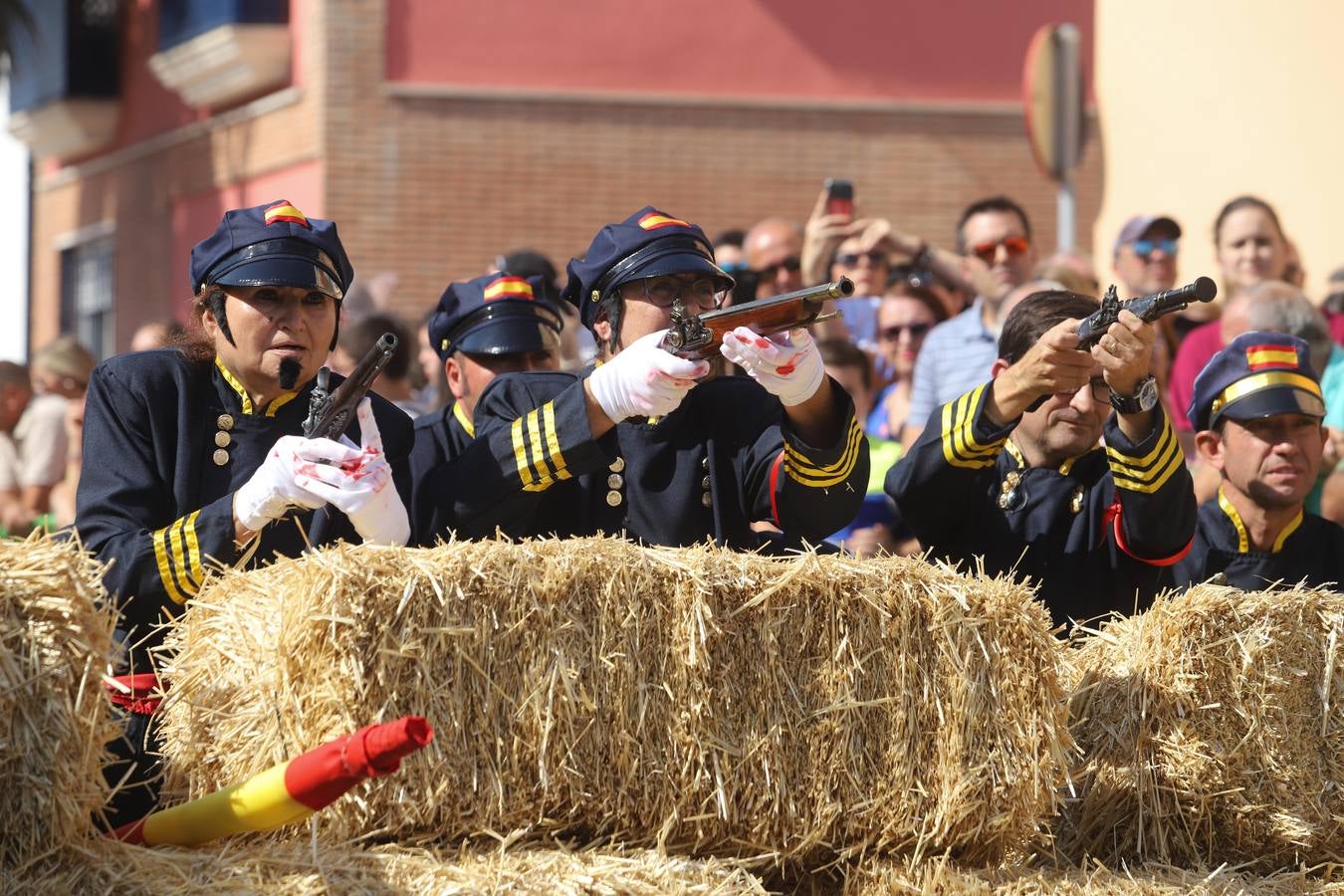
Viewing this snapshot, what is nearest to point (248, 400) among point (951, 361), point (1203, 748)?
point (1203, 748)

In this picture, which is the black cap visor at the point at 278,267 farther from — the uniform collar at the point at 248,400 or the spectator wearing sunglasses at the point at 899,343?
the spectator wearing sunglasses at the point at 899,343

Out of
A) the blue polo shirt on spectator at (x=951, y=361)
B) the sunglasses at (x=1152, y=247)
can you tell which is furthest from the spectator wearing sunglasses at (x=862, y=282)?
the sunglasses at (x=1152, y=247)

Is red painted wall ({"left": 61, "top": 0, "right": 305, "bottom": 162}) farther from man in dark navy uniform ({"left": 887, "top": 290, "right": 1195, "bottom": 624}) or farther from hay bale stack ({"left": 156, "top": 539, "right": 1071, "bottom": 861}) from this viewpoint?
hay bale stack ({"left": 156, "top": 539, "right": 1071, "bottom": 861})

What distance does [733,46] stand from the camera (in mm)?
17562

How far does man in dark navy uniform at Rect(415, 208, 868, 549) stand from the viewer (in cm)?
469

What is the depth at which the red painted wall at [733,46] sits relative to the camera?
673 inches

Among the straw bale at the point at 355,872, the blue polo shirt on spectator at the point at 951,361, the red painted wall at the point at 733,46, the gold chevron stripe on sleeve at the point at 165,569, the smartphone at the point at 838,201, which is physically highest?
the red painted wall at the point at 733,46

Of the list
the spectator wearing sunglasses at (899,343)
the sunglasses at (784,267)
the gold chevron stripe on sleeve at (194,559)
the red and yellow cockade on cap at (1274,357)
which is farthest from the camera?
the sunglasses at (784,267)

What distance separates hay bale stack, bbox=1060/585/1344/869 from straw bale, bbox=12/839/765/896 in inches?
42.6

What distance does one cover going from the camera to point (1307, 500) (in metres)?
6.88

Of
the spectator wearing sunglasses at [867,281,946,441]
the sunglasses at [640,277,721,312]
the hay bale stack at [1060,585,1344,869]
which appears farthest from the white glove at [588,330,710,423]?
the spectator wearing sunglasses at [867,281,946,441]

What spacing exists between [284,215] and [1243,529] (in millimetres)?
2692

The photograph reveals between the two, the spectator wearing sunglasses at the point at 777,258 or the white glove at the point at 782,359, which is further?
the spectator wearing sunglasses at the point at 777,258

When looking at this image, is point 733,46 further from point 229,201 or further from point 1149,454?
point 1149,454
